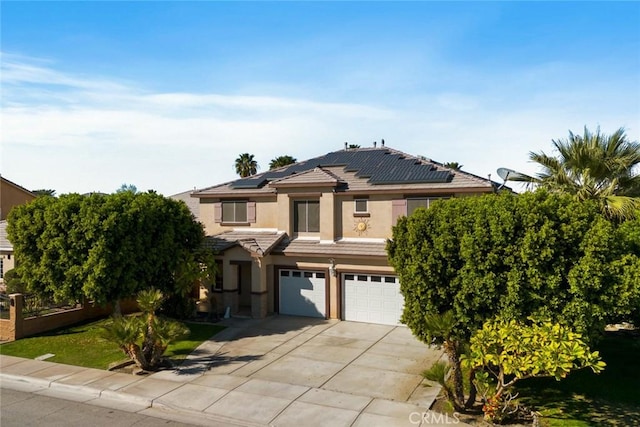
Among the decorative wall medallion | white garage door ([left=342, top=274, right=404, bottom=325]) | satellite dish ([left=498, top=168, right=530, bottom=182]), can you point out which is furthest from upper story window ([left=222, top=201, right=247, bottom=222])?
satellite dish ([left=498, top=168, right=530, bottom=182])

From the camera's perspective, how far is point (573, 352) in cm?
1017

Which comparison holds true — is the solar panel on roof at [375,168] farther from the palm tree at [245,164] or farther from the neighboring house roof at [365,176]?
the palm tree at [245,164]

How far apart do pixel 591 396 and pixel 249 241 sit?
50.4 ft

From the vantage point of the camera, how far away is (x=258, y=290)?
22391 millimetres

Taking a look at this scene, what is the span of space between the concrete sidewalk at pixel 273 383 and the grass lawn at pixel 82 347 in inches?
22.3

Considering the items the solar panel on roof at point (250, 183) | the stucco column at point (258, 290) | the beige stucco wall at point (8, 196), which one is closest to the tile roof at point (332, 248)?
the stucco column at point (258, 290)

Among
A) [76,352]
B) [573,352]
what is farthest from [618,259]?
[76,352]

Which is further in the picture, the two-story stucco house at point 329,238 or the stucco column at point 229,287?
the stucco column at point 229,287

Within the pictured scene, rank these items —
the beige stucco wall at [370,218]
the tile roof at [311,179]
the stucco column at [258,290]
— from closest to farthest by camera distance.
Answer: the beige stucco wall at [370,218] → the stucco column at [258,290] → the tile roof at [311,179]

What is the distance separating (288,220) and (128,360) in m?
10.3

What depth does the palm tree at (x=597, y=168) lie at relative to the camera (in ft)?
50.6

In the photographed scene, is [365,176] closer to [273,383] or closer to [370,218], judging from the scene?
[370,218]

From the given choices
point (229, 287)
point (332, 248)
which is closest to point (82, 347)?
point (229, 287)

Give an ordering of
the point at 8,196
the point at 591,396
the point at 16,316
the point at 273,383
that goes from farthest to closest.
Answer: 1. the point at 8,196
2. the point at 16,316
3. the point at 273,383
4. the point at 591,396
